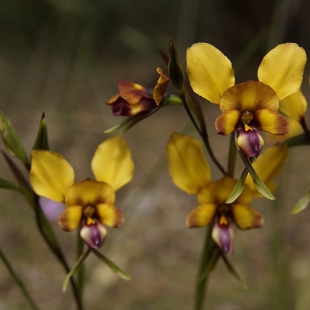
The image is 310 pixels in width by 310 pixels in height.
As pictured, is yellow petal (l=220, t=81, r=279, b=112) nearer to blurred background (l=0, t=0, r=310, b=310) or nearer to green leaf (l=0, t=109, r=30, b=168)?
green leaf (l=0, t=109, r=30, b=168)

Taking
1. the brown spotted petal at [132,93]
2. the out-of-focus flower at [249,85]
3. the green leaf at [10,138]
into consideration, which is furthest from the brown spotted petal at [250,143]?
the green leaf at [10,138]

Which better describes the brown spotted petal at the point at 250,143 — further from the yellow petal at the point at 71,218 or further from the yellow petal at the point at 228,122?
the yellow petal at the point at 71,218

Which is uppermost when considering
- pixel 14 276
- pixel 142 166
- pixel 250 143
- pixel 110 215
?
pixel 250 143

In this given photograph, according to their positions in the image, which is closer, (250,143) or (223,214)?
(250,143)

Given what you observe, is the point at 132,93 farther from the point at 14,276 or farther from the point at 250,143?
the point at 14,276

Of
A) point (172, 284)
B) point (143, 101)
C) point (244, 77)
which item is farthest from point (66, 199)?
point (244, 77)

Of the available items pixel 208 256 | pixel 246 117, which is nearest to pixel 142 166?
pixel 208 256
